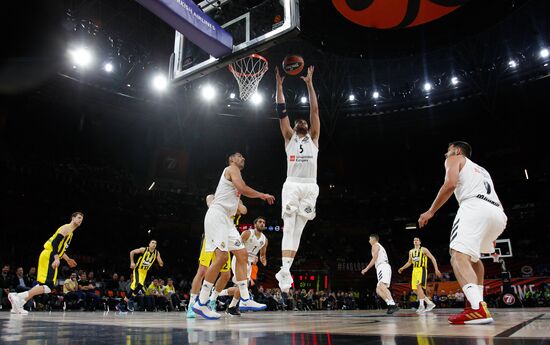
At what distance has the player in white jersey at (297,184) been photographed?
478cm

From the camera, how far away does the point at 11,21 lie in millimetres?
11594

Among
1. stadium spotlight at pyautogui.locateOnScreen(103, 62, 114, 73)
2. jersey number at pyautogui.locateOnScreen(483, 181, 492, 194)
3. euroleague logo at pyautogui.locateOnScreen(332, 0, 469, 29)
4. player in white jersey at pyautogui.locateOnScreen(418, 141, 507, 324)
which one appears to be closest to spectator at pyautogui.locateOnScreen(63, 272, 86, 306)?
stadium spotlight at pyautogui.locateOnScreen(103, 62, 114, 73)

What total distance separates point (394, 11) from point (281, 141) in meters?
13.6

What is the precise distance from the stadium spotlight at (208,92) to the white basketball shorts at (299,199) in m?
14.2

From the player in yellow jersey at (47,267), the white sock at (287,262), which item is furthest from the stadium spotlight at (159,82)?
the white sock at (287,262)

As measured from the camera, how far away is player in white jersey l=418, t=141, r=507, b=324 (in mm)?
3525

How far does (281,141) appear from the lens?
2372 cm

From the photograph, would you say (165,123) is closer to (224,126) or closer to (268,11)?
(224,126)

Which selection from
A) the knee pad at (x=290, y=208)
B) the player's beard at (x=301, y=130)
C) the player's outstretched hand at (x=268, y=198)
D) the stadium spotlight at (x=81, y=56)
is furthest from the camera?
the stadium spotlight at (x=81, y=56)

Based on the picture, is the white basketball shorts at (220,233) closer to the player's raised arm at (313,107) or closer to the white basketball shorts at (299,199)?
the white basketball shorts at (299,199)

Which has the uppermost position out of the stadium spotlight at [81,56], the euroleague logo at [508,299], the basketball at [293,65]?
the stadium spotlight at [81,56]

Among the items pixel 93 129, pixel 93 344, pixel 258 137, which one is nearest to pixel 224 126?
pixel 258 137

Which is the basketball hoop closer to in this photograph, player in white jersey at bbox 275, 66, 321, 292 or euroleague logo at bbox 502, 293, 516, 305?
player in white jersey at bbox 275, 66, 321, 292

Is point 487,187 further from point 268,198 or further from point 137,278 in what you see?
point 137,278
